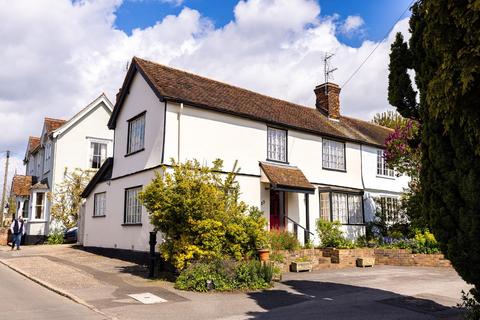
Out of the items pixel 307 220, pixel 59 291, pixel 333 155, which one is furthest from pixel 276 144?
pixel 59 291

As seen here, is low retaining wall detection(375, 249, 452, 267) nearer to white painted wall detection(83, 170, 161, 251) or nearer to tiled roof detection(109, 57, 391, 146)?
tiled roof detection(109, 57, 391, 146)

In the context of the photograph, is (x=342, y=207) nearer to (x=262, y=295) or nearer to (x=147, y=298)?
(x=262, y=295)

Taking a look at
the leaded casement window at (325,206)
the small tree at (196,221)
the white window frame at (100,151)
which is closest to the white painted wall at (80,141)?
the white window frame at (100,151)

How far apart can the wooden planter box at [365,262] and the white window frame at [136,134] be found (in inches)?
368

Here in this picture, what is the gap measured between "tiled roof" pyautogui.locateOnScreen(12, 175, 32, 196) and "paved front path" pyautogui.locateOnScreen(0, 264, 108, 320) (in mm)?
20338

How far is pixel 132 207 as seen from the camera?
55.6 feet

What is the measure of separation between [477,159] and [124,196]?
45.4ft

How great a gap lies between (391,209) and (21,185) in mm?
25247

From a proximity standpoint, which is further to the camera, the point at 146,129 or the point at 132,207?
the point at 132,207

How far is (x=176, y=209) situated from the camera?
12188mm

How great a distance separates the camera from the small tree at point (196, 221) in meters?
12.0

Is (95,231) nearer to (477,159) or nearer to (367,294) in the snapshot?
(367,294)

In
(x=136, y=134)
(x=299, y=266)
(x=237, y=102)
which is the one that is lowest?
(x=299, y=266)

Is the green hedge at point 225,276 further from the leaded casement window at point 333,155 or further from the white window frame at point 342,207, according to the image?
the leaded casement window at point 333,155
